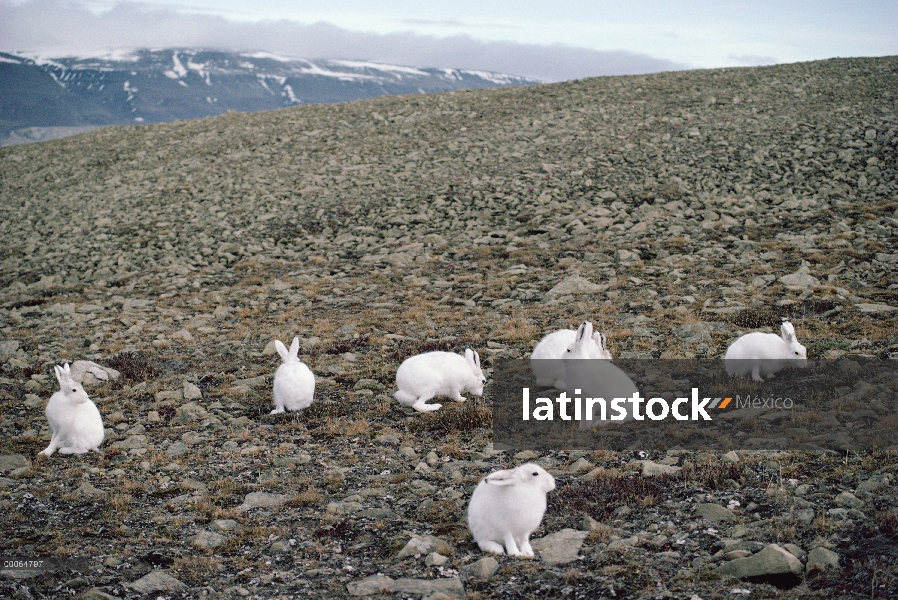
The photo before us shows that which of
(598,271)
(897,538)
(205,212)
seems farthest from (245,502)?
(205,212)

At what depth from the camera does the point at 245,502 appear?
7.68 m

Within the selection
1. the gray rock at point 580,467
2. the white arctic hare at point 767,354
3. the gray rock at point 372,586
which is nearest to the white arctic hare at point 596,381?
the gray rock at point 580,467

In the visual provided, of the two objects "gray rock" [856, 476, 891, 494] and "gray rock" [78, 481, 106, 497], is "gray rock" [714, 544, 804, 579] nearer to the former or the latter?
"gray rock" [856, 476, 891, 494]

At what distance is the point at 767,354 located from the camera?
10266 millimetres

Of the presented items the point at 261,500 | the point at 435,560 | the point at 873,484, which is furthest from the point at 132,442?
the point at 873,484

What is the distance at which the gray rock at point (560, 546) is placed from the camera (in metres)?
6.03

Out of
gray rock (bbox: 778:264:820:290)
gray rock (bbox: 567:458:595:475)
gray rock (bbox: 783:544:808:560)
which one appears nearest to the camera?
gray rock (bbox: 783:544:808:560)

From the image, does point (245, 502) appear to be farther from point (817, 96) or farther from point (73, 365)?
point (817, 96)

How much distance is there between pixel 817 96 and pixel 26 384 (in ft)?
92.8

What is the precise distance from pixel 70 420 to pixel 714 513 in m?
7.49

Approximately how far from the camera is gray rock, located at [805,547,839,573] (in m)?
5.39

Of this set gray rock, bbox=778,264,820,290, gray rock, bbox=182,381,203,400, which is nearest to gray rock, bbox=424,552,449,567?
gray rock, bbox=182,381,203,400

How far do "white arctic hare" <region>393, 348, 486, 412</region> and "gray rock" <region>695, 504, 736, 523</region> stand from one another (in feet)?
13.7

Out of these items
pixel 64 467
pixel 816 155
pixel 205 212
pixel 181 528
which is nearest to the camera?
pixel 181 528
